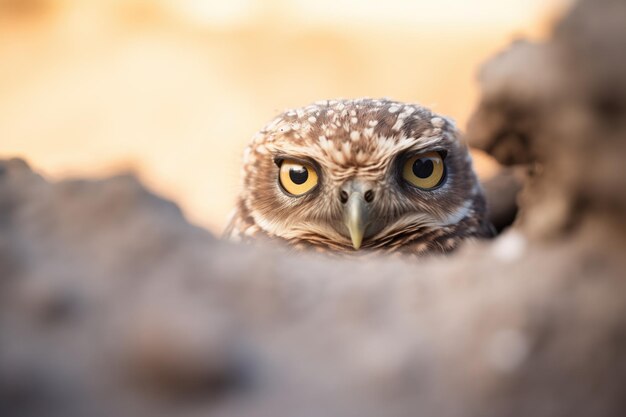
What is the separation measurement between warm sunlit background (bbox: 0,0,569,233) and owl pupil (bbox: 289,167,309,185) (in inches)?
310

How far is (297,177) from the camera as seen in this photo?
3.05 metres

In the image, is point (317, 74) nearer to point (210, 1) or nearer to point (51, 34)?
point (210, 1)

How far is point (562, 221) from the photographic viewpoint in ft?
3.57

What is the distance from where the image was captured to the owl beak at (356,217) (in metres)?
2.64

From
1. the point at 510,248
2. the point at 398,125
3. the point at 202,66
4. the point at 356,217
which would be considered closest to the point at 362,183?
the point at 356,217

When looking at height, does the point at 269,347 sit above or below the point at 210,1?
below

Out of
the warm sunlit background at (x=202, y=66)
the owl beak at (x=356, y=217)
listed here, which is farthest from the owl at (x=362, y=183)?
the warm sunlit background at (x=202, y=66)

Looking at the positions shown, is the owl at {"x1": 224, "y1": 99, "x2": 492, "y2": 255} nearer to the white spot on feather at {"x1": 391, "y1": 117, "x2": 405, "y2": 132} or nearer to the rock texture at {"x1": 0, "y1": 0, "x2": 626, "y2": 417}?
the white spot on feather at {"x1": 391, "y1": 117, "x2": 405, "y2": 132}

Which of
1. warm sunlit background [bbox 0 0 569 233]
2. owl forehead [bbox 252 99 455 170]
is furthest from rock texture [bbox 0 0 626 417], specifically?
warm sunlit background [bbox 0 0 569 233]

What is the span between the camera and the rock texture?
96 centimetres

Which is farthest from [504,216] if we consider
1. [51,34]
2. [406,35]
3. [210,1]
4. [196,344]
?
[51,34]

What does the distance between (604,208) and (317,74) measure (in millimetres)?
11481

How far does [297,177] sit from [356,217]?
0.50 metres

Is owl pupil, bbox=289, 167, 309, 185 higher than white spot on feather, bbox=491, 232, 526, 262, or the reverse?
white spot on feather, bbox=491, 232, 526, 262
